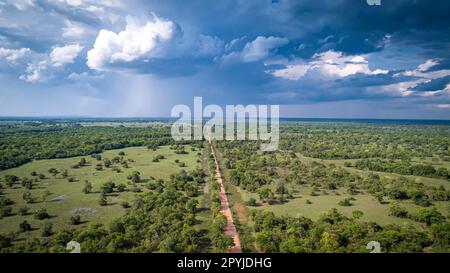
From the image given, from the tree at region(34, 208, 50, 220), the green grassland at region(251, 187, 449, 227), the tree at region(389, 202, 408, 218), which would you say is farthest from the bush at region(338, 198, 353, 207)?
the tree at region(34, 208, 50, 220)

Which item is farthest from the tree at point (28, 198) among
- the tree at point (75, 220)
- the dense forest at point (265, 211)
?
the tree at point (75, 220)

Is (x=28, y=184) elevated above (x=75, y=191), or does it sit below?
above

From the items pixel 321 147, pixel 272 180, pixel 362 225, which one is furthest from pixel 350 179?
pixel 321 147

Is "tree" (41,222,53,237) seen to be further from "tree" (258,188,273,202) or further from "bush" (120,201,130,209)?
"tree" (258,188,273,202)

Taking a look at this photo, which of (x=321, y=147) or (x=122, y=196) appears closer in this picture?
(x=122, y=196)

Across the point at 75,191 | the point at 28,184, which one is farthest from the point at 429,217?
the point at 28,184

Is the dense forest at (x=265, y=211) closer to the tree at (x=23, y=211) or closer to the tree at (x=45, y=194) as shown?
the tree at (x=45, y=194)

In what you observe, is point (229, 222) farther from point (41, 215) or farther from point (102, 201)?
point (41, 215)
